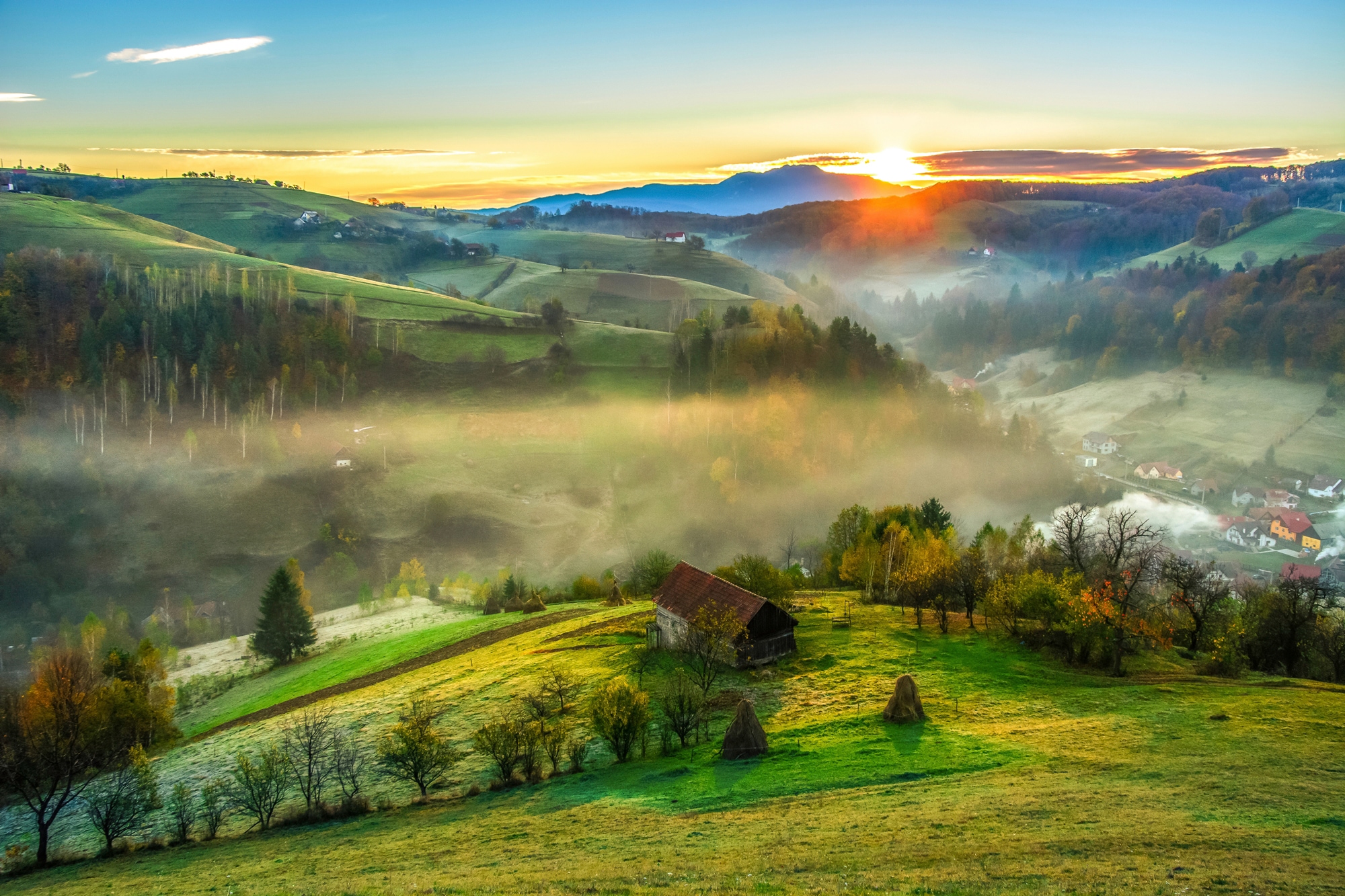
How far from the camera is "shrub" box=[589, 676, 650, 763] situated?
124 ft

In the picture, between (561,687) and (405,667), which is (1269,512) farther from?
(405,667)

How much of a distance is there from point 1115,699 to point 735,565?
103 ft

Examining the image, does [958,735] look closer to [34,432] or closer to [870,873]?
[870,873]

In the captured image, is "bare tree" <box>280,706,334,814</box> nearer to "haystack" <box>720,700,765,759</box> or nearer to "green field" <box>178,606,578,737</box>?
"green field" <box>178,606,578,737</box>

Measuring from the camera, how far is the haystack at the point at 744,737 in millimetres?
36125

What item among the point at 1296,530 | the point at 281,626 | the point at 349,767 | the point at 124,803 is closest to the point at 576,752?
the point at 349,767

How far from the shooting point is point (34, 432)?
12212 centimetres

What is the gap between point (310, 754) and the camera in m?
36.7

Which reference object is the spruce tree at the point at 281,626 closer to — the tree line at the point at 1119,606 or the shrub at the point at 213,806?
the shrub at the point at 213,806

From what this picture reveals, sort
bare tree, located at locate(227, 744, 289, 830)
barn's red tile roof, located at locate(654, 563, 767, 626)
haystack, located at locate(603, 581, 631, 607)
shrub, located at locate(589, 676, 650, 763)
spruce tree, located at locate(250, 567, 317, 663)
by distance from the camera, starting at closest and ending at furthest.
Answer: bare tree, located at locate(227, 744, 289, 830), shrub, located at locate(589, 676, 650, 763), barn's red tile roof, located at locate(654, 563, 767, 626), spruce tree, located at locate(250, 567, 317, 663), haystack, located at locate(603, 581, 631, 607)

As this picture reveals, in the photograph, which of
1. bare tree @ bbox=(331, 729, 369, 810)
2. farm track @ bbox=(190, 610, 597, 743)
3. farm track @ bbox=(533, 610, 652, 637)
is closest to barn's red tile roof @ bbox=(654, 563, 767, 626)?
farm track @ bbox=(533, 610, 652, 637)

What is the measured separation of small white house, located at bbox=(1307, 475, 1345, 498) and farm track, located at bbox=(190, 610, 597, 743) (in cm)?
16409

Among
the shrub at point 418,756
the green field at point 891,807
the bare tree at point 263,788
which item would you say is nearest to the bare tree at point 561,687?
the green field at point 891,807

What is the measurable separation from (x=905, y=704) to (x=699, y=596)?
1877cm
